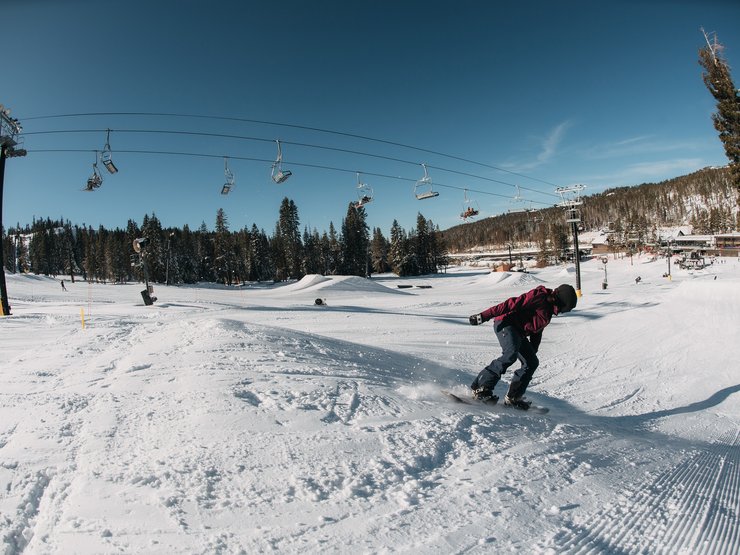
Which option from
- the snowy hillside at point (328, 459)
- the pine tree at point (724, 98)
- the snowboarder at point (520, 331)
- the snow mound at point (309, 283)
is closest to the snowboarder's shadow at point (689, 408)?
the snowy hillside at point (328, 459)

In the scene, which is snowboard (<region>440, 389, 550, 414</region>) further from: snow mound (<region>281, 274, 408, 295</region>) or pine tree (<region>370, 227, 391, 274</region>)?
pine tree (<region>370, 227, 391, 274</region>)

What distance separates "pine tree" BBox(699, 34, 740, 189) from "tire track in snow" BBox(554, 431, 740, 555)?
26.9m

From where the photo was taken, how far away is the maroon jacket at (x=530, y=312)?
513 centimetres

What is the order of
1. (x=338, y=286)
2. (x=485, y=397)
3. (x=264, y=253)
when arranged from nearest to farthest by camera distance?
1. (x=485, y=397)
2. (x=338, y=286)
3. (x=264, y=253)

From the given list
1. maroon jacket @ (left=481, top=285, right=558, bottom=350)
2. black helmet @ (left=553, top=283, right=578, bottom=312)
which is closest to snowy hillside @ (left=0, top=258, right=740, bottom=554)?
maroon jacket @ (left=481, top=285, right=558, bottom=350)

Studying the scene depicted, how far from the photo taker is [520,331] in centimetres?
519

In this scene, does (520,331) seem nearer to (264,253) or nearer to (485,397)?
(485,397)

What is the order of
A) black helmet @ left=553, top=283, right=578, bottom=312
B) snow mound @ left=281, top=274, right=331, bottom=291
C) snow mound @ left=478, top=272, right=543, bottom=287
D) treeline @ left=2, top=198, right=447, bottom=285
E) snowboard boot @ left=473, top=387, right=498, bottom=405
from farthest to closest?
treeline @ left=2, top=198, right=447, bottom=285 < snow mound @ left=478, top=272, right=543, bottom=287 < snow mound @ left=281, top=274, right=331, bottom=291 < snowboard boot @ left=473, top=387, right=498, bottom=405 < black helmet @ left=553, top=283, right=578, bottom=312

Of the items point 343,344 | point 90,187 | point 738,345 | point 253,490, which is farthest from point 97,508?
point 90,187

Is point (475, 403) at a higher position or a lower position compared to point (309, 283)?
lower

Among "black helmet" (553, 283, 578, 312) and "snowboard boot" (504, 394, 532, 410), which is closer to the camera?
"black helmet" (553, 283, 578, 312)

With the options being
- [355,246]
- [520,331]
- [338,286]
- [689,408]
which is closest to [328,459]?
[520,331]

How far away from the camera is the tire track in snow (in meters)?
2.46

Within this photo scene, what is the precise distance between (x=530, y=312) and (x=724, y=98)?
26.6m
